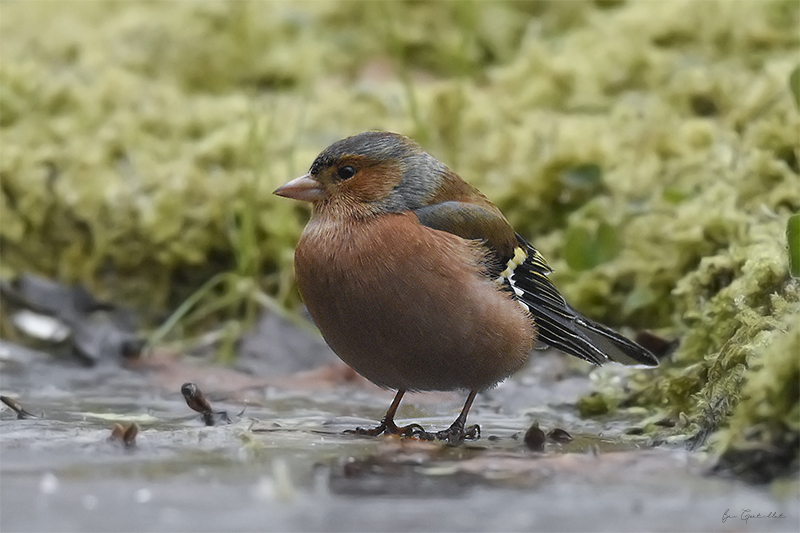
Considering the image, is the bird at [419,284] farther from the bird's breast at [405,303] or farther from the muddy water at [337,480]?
the muddy water at [337,480]

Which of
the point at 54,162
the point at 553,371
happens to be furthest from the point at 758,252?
the point at 54,162

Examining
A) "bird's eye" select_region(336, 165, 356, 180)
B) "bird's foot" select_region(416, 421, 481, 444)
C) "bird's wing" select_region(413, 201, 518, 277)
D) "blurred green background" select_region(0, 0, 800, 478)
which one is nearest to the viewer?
"bird's foot" select_region(416, 421, 481, 444)

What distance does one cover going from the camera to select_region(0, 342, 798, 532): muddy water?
2.07 meters

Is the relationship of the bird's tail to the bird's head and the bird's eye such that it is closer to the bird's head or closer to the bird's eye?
the bird's head

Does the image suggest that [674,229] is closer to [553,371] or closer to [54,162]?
[553,371]

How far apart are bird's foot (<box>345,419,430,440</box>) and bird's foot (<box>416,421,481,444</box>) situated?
1.3 inches

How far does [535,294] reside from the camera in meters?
3.64

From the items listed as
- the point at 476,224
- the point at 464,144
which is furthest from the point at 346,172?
the point at 464,144

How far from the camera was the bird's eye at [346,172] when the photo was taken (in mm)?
3555

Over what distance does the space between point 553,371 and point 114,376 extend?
5.55 feet

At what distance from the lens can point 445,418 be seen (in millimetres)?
3713

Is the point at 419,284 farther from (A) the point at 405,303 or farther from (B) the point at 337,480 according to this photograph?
(B) the point at 337,480
